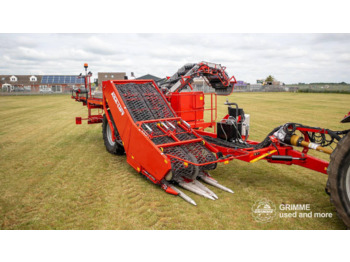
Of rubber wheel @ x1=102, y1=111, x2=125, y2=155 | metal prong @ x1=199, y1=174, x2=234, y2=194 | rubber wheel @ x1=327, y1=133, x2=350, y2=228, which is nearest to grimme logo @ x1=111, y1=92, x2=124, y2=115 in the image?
rubber wheel @ x1=102, y1=111, x2=125, y2=155

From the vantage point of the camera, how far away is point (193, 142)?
5344mm

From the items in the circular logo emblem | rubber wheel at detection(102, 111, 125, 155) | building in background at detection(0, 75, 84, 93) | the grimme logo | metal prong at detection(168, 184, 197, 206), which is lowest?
the circular logo emblem

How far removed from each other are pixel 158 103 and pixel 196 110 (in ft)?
4.43

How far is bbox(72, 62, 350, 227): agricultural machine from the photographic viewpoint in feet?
13.3

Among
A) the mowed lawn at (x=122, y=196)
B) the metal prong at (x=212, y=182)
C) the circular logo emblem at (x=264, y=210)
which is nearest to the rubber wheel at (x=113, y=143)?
the mowed lawn at (x=122, y=196)

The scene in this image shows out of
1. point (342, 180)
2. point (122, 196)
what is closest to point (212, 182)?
point (122, 196)

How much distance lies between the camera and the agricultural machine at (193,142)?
405 centimetres

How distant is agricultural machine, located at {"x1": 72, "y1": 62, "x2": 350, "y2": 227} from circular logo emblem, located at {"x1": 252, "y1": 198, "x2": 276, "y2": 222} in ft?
2.31

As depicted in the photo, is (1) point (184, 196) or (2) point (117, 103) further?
(2) point (117, 103)

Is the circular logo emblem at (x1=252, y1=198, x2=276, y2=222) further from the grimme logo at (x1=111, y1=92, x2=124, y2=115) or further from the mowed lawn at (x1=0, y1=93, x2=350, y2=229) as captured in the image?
the grimme logo at (x1=111, y1=92, x2=124, y2=115)

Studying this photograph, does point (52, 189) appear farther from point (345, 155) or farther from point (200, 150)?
point (345, 155)

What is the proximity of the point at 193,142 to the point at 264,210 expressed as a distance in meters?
1.91

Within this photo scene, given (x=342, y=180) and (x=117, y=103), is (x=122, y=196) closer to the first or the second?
(x=117, y=103)

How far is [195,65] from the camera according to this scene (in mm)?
7293
